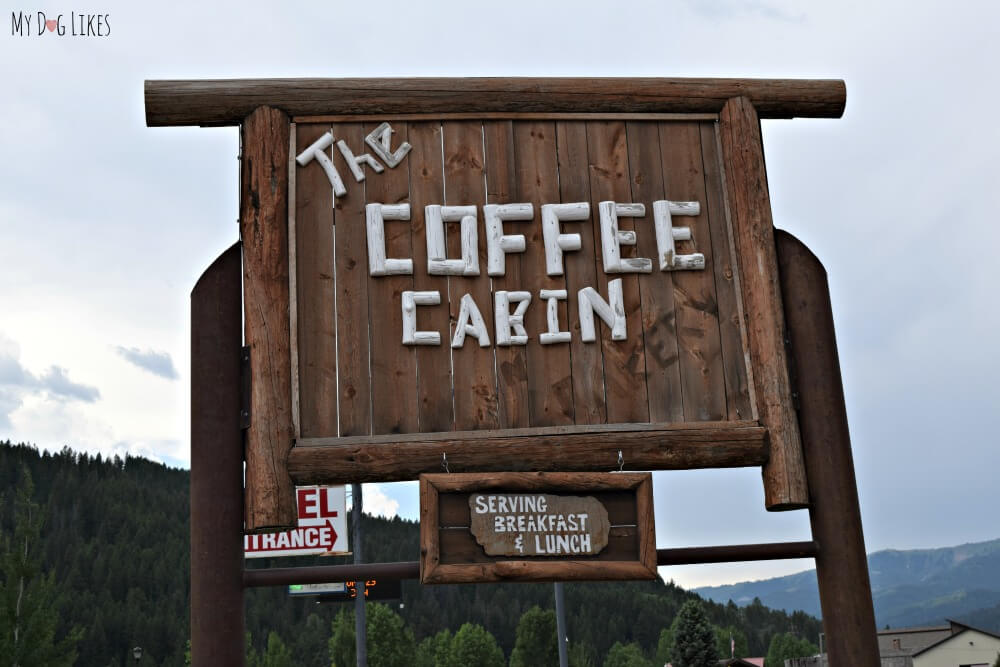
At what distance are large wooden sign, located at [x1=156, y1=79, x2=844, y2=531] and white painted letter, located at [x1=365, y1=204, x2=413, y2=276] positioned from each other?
0.04ft

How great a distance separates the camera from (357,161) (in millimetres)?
6406

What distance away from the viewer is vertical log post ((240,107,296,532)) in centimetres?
584

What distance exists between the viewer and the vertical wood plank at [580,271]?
6176 mm

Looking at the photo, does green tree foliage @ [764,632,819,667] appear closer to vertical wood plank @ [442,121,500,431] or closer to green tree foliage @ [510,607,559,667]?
green tree foliage @ [510,607,559,667]

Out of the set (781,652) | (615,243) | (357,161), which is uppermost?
(357,161)

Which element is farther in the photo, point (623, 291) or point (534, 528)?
point (623, 291)

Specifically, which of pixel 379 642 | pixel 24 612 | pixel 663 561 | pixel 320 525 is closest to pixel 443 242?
pixel 663 561

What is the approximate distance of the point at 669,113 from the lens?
22.1ft

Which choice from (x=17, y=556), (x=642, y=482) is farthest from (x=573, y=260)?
(x=17, y=556)

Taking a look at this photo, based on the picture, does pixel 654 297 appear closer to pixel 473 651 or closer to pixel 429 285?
pixel 429 285

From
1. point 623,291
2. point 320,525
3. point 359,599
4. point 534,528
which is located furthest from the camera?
point 320,525

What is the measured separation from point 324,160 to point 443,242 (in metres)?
0.88

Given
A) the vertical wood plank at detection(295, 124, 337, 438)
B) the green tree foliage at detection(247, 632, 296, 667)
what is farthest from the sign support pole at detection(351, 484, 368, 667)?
the green tree foliage at detection(247, 632, 296, 667)

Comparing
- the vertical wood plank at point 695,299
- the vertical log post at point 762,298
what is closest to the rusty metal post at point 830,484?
the vertical log post at point 762,298
